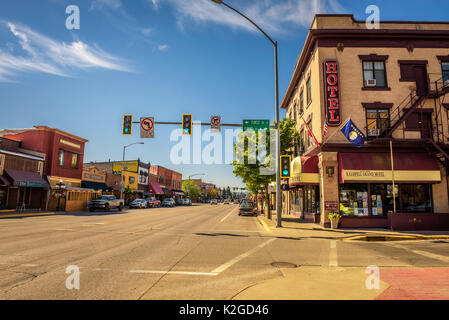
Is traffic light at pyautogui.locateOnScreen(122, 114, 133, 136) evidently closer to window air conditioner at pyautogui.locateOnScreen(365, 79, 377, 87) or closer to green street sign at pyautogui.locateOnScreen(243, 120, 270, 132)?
green street sign at pyautogui.locateOnScreen(243, 120, 270, 132)

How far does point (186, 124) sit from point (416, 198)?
15.6m

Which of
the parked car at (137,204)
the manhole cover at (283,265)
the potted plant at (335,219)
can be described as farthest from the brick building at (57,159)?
the manhole cover at (283,265)

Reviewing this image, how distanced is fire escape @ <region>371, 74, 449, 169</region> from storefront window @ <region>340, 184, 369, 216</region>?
10.5 feet

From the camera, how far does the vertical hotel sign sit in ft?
58.6

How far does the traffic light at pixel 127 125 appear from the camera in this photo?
16250 millimetres

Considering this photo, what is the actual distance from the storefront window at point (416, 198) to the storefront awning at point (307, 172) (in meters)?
5.51

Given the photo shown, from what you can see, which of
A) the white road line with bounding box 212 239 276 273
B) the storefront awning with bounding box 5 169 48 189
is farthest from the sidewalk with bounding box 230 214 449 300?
the storefront awning with bounding box 5 169 48 189

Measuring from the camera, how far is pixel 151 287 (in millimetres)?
5039

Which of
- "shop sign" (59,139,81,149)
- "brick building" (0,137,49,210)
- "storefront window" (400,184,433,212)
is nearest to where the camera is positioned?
"storefront window" (400,184,433,212)

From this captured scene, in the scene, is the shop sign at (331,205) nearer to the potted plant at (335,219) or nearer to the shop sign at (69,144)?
the potted plant at (335,219)

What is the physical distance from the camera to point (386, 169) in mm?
17062
